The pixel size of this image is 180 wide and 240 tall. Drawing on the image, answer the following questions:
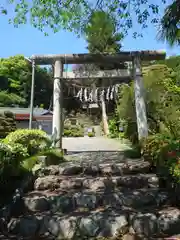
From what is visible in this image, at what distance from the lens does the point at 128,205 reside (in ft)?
18.1

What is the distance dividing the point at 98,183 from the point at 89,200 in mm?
964

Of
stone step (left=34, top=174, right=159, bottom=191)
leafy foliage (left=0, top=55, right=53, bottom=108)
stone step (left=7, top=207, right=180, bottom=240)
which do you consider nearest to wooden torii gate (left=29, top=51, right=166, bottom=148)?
stone step (left=34, top=174, right=159, bottom=191)

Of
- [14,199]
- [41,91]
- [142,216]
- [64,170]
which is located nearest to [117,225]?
[142,216]

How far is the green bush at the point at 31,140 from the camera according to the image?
8734 mm

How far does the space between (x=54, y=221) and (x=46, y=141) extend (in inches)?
188

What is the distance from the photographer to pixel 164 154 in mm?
6227

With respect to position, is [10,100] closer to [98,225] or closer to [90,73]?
[90,73]

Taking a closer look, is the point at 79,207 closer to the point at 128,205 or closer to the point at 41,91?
the point at 128,205

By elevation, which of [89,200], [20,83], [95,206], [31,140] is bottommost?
[95,206]

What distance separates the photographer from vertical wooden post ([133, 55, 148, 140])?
33.0 ft


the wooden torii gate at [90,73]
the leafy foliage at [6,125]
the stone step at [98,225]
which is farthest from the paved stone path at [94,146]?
the stone step at [98,225]

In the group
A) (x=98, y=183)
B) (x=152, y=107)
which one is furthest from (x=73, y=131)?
(x=98, y=183)

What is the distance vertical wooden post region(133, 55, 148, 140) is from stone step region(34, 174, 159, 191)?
3.23m

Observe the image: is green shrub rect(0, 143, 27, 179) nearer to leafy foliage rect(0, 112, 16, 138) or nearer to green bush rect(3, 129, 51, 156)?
green bush rect(3, 129, 51, 156)
